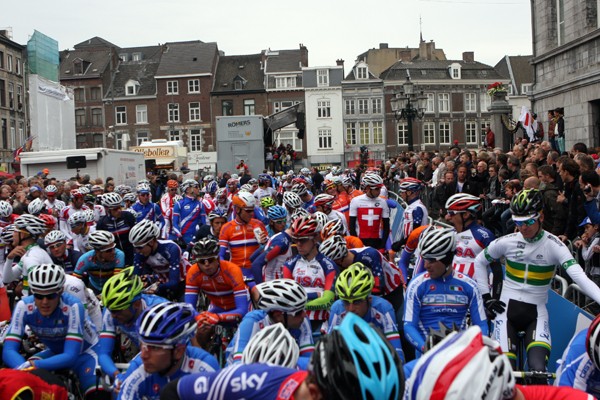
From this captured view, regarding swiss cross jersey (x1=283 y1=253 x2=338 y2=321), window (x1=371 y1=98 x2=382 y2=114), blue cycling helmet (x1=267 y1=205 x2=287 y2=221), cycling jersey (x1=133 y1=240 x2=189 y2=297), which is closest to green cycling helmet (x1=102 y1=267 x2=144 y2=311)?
swiss cross jersey (x1=283 y1=253 x2=338 y2=321)

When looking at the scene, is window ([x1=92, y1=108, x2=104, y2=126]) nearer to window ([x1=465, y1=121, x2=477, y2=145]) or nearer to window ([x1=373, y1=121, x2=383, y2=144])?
window ([x1=373, y1=121, x2=383, y2=144])

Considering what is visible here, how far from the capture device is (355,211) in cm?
1231

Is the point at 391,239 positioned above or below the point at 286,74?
below

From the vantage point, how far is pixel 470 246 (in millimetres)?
8219

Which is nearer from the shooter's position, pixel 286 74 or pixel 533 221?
pixel 533 221

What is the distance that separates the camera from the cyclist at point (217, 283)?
730 centimetres

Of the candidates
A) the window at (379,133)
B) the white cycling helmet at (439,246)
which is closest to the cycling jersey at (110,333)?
the white cycling helmet at (439,246)

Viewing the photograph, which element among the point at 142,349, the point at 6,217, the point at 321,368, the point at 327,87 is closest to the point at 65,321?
the point at 142,349

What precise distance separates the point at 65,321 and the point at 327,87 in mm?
72529

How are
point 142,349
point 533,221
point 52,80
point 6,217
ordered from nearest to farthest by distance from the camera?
point 142,349 → point 533,221 → point 6,217 → point 52,80

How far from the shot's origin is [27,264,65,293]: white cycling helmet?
614cm

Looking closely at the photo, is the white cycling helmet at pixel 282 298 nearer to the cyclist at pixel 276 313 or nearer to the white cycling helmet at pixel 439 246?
the cyclist at pixel 276 313

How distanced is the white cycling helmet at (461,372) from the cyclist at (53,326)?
399 centimetres

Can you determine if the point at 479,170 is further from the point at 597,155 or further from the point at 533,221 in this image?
the point at 533,221
